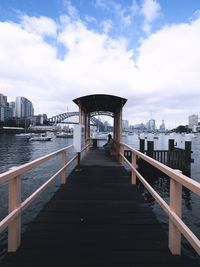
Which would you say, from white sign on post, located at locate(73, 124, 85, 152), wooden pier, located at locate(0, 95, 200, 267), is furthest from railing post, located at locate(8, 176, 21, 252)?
white sign on post, located at locate(73, 124, 85, 152)

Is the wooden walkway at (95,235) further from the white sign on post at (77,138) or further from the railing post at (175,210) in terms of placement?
the white sign on post at (77,138)

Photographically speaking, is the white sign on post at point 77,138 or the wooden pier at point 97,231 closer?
the wooden pier at point 97,231

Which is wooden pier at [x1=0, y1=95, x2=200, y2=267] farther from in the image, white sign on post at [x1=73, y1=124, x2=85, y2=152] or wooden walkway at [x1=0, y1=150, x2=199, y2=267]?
white sign on post at [x1=73, y1=124, x2=85, y2=152]

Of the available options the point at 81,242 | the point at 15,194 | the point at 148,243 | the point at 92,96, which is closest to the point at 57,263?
the point at 81,242

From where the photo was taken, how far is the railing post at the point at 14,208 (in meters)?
3.71

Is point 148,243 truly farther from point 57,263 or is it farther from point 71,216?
point 71,216

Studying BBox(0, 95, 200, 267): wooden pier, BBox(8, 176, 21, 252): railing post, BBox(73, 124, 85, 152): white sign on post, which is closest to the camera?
BBox(0, 95, 200, 267): wooden pier

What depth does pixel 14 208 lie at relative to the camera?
3.77m

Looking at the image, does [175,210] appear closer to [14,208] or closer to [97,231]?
[97,231]

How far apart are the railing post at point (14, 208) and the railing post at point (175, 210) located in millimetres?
2134

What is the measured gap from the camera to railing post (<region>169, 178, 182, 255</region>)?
361cm

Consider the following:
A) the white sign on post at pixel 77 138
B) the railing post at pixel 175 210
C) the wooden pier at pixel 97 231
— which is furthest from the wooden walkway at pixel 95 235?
the white sign on post at pixel 77 138

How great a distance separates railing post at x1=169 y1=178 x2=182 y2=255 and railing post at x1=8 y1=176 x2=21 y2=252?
84.0 inches

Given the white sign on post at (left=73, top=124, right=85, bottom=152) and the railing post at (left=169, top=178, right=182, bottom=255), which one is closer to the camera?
the railing post at (left=169, top=178, right=182, bottom=255)
